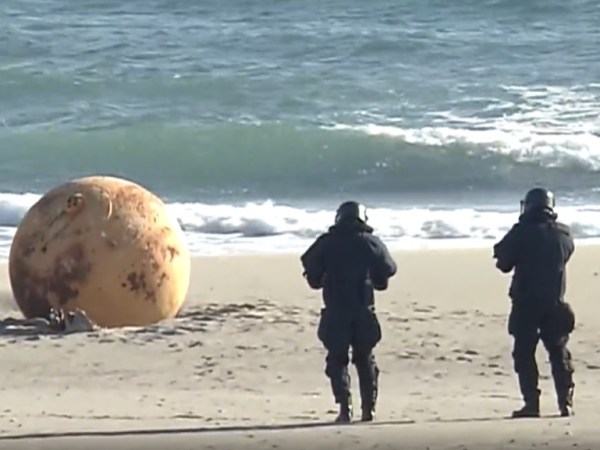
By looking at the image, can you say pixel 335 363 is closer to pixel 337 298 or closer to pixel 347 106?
pixel 337 298

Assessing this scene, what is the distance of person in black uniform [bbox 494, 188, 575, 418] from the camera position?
820cm

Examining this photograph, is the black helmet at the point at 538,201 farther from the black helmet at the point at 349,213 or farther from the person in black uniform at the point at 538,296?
the black helmet at the point at 349,213

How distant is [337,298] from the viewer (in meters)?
8.14

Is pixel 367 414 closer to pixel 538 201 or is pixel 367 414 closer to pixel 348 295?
pixel 348 295

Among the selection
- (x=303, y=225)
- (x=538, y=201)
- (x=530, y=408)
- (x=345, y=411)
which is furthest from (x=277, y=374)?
(x=303, y=225)

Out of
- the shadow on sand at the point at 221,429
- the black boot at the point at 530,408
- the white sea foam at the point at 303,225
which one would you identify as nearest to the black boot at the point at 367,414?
the shadow on sand at the point at 221,429

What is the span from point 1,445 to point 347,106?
1858 cm

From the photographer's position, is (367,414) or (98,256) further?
(98,256)

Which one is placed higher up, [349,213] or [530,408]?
[349,213]

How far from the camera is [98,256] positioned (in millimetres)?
10188

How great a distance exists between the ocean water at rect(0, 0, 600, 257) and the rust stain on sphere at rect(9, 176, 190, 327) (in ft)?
Result: 13.4

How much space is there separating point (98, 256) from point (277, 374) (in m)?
1.46

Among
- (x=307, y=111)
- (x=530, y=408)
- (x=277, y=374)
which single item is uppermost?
(x=307, y=111)

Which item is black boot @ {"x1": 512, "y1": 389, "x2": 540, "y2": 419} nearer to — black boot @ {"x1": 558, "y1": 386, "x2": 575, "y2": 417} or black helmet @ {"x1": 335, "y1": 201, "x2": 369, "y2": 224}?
black boot @ {"x1": 558, "y1": 386, "x2": 575, "y2": 417}
